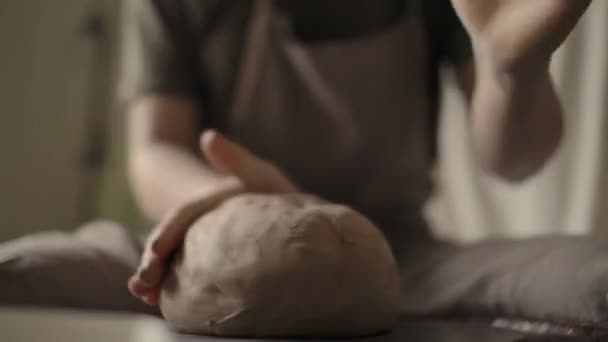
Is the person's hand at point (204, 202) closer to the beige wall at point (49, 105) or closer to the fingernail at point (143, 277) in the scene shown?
the fingernail at point (143, 277)

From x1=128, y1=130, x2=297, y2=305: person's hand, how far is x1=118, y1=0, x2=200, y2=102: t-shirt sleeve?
0.79 ft

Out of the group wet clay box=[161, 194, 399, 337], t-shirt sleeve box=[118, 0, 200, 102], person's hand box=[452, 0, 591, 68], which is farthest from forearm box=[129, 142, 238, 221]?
person's hand box=[452, 0, 591, 68]

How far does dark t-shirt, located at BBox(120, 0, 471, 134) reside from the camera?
0.67m

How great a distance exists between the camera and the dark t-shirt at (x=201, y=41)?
666 mm

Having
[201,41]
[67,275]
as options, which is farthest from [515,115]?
[201,41]

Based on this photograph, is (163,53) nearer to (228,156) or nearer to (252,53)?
(252,53)

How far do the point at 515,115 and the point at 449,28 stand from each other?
108mm

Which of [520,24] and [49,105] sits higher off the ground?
[520,24]

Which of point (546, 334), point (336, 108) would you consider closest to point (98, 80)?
point (336, 108)

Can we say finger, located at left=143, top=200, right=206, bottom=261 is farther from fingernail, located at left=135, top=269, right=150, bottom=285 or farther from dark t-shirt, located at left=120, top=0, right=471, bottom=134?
dark t-shirt, located at left=120, top=0, right=471, bottom=134

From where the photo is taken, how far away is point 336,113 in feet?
2.20

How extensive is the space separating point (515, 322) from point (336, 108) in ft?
1.00

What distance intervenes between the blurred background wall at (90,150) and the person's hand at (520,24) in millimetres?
294

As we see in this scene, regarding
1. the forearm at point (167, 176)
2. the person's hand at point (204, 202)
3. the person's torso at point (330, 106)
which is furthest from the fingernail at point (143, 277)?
the person's torso at point (330, 106)
